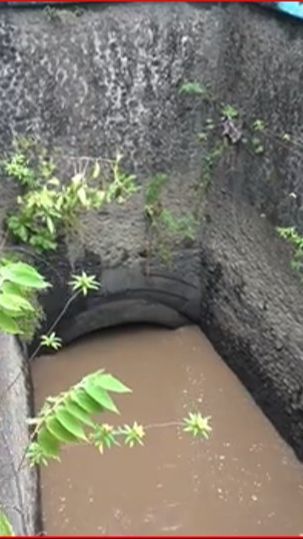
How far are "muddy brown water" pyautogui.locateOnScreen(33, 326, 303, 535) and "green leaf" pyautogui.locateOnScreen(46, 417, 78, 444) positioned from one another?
1928 mm

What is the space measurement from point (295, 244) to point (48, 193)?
136 centimetres

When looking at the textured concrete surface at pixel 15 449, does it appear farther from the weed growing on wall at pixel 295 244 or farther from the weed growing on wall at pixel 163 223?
the weed growing on wall at pixel 295 244

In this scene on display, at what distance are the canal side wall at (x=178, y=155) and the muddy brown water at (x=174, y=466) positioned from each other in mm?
163

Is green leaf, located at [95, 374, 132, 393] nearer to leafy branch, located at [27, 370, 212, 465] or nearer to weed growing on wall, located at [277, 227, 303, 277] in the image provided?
leafy branch, located at [27, 370, 212, 465]

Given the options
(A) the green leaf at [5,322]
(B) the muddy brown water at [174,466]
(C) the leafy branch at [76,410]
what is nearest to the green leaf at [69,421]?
(C) the leafy branch at [76,410]

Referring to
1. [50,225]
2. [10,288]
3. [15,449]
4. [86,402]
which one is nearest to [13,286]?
[10,288]

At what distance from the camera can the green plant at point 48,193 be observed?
13.1 ft

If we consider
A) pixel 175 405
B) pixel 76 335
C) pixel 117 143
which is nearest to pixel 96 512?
pixel 175 405

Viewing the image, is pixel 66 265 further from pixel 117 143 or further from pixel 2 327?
pixel 2 327

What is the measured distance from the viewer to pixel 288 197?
12.1ft

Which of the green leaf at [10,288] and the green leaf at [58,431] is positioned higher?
the green leaf at [10,288]

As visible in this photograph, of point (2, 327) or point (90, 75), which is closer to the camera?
point (2, 327)

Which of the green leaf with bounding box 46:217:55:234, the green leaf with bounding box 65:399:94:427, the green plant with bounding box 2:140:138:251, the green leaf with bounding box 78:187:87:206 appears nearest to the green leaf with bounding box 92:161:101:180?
the green plant with bounding box 2:140:138:251

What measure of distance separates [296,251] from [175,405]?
1066 millimetres
